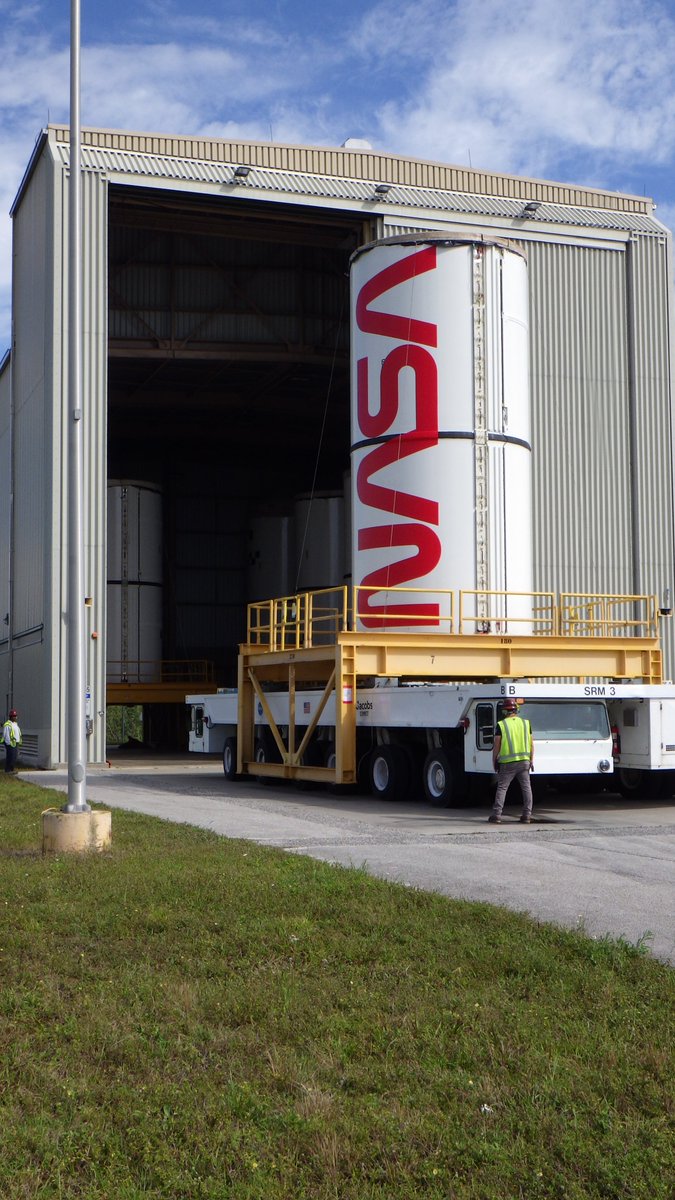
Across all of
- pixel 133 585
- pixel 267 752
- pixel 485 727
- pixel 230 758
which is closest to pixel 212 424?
pixel 133 585

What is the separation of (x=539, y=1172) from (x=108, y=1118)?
1.94m

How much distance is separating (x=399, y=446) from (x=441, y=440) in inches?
32.2

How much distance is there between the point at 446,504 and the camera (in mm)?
24047

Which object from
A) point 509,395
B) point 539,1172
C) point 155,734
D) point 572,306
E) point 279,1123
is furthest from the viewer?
point 155,734

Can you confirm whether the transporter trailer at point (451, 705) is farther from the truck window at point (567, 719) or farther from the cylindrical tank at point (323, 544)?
the cylindrical tank at point (323, 544)

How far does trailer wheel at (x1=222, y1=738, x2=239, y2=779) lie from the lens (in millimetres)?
28234

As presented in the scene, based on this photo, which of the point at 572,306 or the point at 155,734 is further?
the point at 155,734

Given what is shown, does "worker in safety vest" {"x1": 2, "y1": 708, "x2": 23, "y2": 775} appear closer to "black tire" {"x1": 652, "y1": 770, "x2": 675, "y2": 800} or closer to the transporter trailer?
the transporter trailer

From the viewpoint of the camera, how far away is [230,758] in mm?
28594

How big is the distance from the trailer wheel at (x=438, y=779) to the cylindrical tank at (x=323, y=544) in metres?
26.5

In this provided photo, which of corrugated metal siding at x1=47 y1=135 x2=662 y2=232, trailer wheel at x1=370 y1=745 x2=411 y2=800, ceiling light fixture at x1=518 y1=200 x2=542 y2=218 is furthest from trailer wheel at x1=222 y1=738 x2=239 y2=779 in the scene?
ceiling light fixture at x1=518 y1=200 x2=542 y2=218

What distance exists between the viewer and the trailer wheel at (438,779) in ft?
66.9

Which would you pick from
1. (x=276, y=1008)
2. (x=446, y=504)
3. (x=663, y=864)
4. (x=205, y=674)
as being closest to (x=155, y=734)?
(x=205, y=674)

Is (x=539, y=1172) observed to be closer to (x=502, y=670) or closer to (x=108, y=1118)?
(x=108, y=1118)
